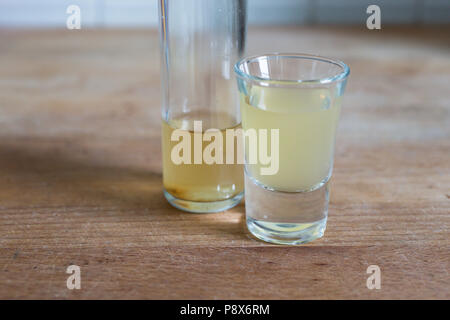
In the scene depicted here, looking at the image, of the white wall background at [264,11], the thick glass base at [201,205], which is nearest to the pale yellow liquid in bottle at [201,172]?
the thick glass base at [201,205]

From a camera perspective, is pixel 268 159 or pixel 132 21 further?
pixel 132 21

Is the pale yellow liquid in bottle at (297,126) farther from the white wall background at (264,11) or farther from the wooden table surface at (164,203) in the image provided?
the white wall background at (264,11)

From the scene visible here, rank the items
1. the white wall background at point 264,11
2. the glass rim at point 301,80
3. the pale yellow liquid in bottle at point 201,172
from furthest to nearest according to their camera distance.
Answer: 1. the white wall background at point 264,11
2. the pale yellow liquid in bottle at point 201,172
3. the glass rim at point 301,80

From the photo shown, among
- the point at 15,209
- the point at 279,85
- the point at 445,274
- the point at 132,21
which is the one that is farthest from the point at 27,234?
the point at 132,21

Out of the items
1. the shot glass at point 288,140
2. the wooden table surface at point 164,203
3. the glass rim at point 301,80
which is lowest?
the wooden table surface at point 164,203

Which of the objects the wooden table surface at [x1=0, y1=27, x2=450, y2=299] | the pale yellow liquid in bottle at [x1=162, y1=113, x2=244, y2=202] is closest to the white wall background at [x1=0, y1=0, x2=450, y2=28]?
the wooden table surface at [x1=0, y1=27, x2=450, y2=299]

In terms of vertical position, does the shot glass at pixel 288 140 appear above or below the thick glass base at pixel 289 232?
above

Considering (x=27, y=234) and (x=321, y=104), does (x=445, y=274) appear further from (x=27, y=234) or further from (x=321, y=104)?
(x=27, y=234)

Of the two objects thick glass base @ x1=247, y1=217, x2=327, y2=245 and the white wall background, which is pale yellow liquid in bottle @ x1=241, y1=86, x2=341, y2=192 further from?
the white wall background
